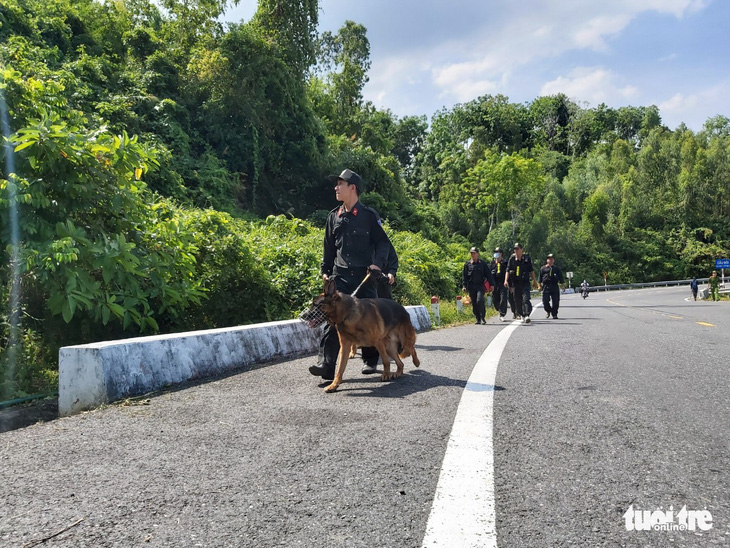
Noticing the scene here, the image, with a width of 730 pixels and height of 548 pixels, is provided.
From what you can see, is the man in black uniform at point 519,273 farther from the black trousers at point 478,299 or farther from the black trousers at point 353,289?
the black trousers at point 353,289

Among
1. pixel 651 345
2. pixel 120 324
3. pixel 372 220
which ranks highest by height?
pixel 372 220

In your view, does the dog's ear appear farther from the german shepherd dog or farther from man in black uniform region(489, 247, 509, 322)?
man in black uniform region(489, 247, 509, 322)

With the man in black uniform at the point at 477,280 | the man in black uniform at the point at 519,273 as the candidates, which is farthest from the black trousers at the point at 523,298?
the man in black uniform at the point at 477,280

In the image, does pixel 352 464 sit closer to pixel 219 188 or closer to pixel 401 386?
pixel 401 386

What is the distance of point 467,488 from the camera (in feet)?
8.44

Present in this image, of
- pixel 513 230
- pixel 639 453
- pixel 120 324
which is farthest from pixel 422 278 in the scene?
pixel 513 230

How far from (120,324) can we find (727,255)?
75.3 metres

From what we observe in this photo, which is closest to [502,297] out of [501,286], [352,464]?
[501,286]

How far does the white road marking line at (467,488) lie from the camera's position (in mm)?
2121

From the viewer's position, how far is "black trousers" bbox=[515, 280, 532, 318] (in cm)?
1490

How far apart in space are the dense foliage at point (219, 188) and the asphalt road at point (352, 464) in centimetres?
262

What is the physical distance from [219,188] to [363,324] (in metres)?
18.8

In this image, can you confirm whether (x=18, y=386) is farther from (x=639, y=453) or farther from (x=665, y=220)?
(x=665, y=220)

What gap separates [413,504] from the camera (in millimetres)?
2408
